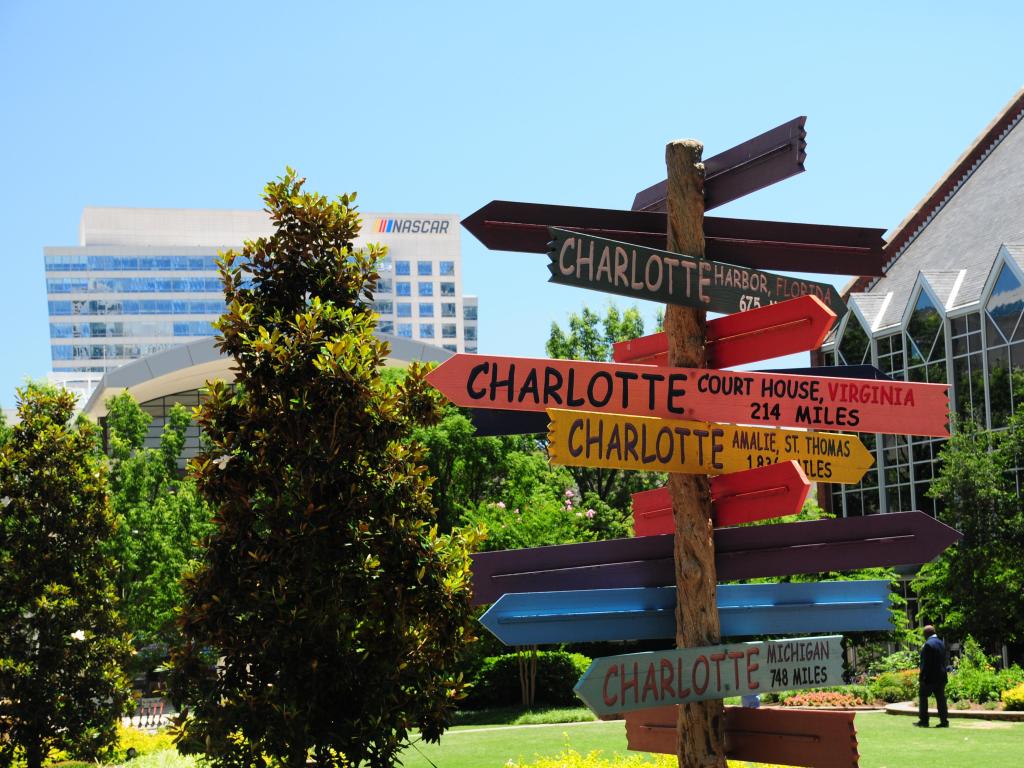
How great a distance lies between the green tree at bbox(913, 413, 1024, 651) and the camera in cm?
2655

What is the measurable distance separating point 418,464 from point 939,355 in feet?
99.8

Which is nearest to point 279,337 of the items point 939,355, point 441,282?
point 939,355

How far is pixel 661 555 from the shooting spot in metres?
6.17

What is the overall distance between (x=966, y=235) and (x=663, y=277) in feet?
120

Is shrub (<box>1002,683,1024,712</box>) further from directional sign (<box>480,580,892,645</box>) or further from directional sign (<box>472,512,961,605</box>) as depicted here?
directional sign (<box>472,512,961,605</box>)

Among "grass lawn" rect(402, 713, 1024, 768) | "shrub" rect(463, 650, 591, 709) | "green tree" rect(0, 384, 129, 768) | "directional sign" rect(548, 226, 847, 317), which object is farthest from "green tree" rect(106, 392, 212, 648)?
"directional sign" rect(548, 226, 847, 317)

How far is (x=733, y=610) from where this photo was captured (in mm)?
5973

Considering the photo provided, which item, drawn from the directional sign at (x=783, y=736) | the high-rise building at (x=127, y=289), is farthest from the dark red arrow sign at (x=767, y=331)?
the high-rise building at (x=127, y=289)

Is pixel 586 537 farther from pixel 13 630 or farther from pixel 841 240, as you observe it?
pixel 841 240

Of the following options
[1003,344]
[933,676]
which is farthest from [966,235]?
[933,676]

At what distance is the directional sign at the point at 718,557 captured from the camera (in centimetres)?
571

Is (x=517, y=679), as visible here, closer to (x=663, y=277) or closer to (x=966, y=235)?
(x=663, y=277)

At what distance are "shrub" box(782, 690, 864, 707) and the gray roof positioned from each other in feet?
53.3

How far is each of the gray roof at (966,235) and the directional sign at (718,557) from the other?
29598 mm
